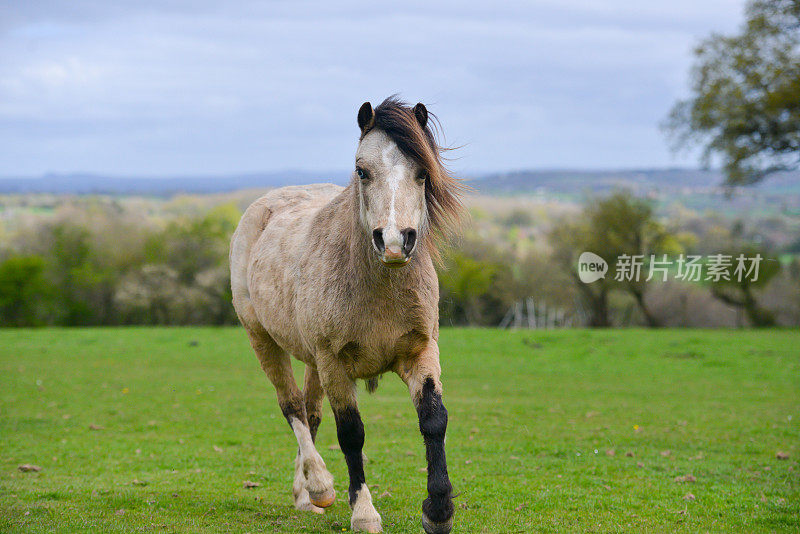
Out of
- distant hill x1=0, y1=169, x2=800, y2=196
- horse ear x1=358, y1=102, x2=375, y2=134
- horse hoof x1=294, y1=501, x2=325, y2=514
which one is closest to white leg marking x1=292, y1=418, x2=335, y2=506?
horse hoof x1=294, y1=501, x2=325, y2=514

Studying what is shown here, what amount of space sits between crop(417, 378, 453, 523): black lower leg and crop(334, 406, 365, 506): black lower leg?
85 cm

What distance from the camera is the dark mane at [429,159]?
5.09 metres

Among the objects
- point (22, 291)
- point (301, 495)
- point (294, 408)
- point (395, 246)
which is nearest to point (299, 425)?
point (294, 408)

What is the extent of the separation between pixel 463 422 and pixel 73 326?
38.4 m

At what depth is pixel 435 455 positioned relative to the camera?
518 centimetres

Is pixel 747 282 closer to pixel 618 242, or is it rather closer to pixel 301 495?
pixel 618 242

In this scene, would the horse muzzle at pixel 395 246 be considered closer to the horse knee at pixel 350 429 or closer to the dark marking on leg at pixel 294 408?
the horse knee at pixel 350 429

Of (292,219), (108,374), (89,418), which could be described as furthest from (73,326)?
(292,219)

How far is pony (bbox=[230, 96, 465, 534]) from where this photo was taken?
502 centimetres

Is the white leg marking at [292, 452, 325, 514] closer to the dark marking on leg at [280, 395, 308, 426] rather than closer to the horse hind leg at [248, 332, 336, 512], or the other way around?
the horse hind leg at [248, 332, 336, 512]

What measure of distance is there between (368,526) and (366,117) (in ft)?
10.4

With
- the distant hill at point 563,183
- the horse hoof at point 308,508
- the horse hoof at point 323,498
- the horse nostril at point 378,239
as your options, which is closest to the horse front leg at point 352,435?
the horse hoof at point 323,498

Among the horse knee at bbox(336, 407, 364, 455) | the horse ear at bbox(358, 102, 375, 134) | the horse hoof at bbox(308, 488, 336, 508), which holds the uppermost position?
the horse ear at bbox(358, 102, 375, 134)

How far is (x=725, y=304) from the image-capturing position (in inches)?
1592
